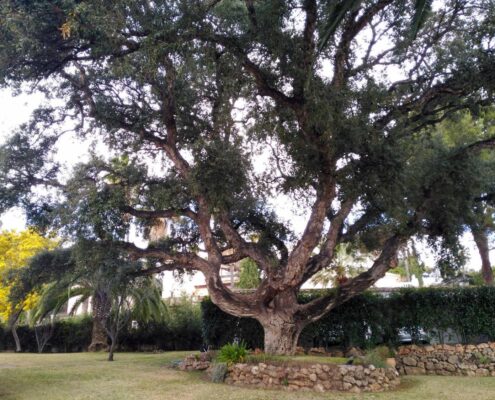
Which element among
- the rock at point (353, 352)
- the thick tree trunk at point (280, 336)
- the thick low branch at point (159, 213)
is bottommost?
the rock at point (353, 352)

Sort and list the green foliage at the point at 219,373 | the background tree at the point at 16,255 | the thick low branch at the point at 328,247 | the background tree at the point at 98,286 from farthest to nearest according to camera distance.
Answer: the background tree at the point at 16,255 < the background tree at the point at 98,286 < the thick low branch at the point at 328,247 < the green foliage at the point at 219,373

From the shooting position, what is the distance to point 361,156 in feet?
36.6

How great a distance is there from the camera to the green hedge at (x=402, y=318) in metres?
14.4

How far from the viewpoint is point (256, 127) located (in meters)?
12.5

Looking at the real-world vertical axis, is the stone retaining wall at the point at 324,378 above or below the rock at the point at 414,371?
above

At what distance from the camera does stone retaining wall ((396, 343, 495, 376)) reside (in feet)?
43.2

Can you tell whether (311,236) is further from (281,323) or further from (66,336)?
(66,336)

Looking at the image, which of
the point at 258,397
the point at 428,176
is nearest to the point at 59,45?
the point at 258,397

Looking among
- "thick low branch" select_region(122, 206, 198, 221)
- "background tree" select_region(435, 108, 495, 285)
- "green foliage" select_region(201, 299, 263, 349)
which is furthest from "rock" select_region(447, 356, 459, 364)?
"thick low branch" select_region(122, 206, 198, 221)

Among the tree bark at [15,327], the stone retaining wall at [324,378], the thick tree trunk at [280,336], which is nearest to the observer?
the stone retaining wall at [324,378]

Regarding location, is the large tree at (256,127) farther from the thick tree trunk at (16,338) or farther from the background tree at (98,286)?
the thick tree trunk at (16,338)

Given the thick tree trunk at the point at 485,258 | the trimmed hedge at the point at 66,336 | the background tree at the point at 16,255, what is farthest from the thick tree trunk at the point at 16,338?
the thick tree trunk at the point at 485,258

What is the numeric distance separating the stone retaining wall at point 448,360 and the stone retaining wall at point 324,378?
295 cm

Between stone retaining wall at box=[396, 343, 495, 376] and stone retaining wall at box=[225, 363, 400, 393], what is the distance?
9.69 ft
